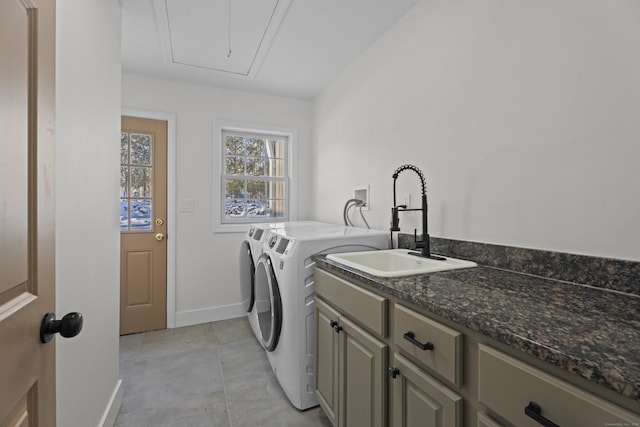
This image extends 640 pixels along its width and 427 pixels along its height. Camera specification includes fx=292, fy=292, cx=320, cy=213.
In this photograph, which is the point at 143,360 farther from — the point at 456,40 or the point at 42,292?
the point at 456,40

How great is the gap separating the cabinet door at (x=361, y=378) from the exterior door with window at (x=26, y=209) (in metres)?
0.96

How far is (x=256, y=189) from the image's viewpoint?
338cm

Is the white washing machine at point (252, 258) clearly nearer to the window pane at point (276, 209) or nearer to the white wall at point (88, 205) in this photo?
the window pane at point (276, 209)

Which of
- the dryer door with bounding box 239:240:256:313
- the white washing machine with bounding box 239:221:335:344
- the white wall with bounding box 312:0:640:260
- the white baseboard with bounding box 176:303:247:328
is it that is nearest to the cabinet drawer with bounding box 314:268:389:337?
the white wall with bounding box 312:0:640:260

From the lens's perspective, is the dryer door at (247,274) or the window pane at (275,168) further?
the window pane at (275,168)

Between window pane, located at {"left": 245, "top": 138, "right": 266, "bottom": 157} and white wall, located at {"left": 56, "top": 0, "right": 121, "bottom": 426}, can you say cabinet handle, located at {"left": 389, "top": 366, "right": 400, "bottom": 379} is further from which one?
window pane, located at {"left": 245, "top": 138, "right": 266, "bottom": 157}

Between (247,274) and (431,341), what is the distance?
2.17 metres

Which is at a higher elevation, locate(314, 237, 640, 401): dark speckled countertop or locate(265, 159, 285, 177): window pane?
locate(265, 159, 285, 177): window pane

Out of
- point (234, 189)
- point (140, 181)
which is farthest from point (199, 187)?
point (140, 181)

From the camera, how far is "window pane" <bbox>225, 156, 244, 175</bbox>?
3205 millimetres

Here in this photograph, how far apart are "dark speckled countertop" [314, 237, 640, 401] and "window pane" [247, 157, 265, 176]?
7.85 feet

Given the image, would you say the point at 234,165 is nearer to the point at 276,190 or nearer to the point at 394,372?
the point at 276,190

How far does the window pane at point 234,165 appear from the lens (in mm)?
3205

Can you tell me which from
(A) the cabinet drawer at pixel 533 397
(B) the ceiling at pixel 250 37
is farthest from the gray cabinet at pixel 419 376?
(B) the ceiling at pixel 250 37
